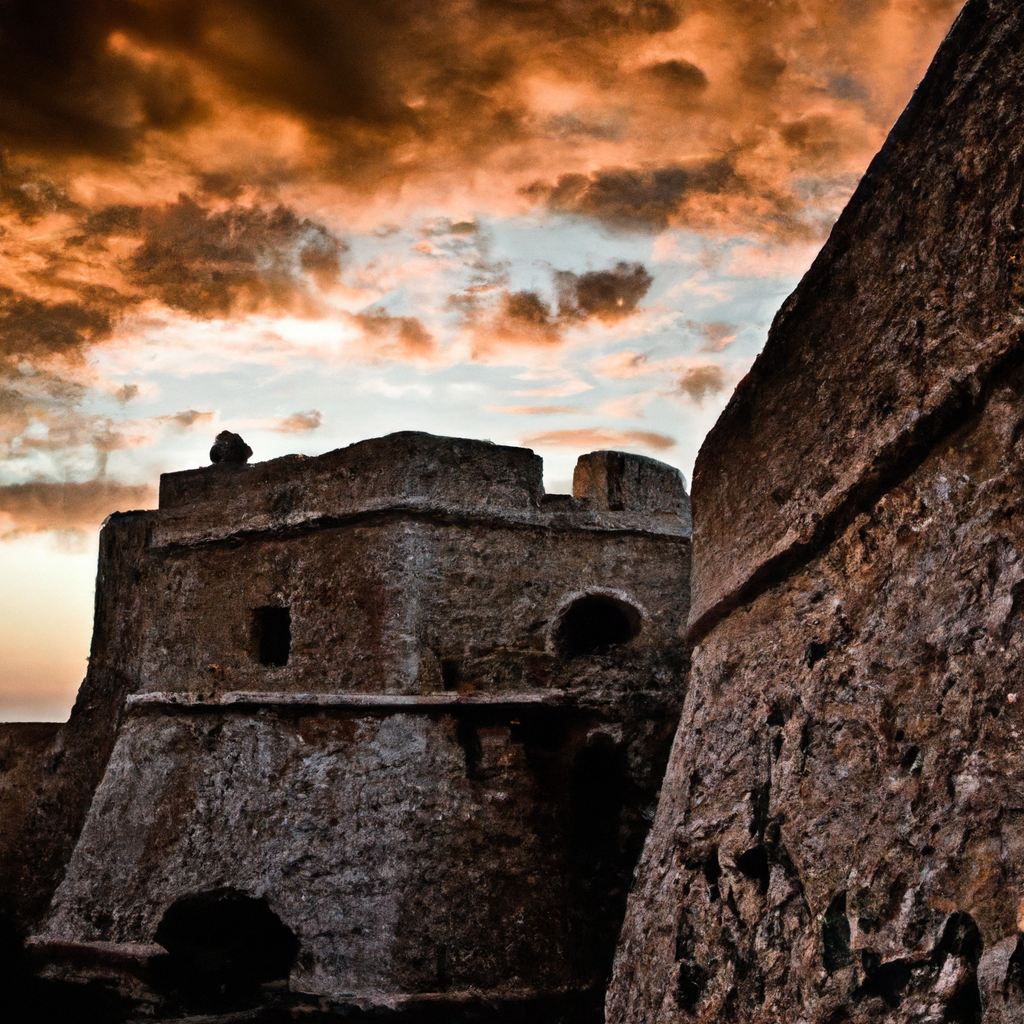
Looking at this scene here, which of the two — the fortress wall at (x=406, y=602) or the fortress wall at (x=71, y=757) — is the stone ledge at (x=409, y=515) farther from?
the fortress wall at (x=71, y=757)

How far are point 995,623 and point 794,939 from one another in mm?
1054

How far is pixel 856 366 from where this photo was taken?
127 inches

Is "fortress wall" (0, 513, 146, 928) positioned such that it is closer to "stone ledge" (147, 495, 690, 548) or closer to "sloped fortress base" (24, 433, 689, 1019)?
"sloped fortress base" (24, 433, 689, 1019)

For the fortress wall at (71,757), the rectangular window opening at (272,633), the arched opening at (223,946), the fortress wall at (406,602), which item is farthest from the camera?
the fortress wall at (71,757)

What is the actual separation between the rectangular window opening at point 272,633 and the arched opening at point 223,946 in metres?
1.68

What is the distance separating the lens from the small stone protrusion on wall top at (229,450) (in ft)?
25.6

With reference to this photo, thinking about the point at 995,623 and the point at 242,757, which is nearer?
the point at 995,623

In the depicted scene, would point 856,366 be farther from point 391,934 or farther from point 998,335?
point 391,934

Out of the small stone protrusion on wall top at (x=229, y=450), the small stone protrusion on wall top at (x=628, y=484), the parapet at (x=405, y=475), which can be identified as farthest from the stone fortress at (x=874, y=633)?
the small stone protrusion on wall top at (x=229, y=450)

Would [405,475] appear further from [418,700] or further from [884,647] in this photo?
[884,647]

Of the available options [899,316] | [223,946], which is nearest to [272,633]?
[223,946]

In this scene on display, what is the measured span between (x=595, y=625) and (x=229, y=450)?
10.2 ft

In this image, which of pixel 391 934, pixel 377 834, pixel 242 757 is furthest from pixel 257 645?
pixel 391 934

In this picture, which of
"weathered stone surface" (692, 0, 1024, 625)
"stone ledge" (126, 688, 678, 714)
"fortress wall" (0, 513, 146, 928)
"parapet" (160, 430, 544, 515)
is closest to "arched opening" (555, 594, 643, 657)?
"stone ledge" (126, 688, 678, 714)
